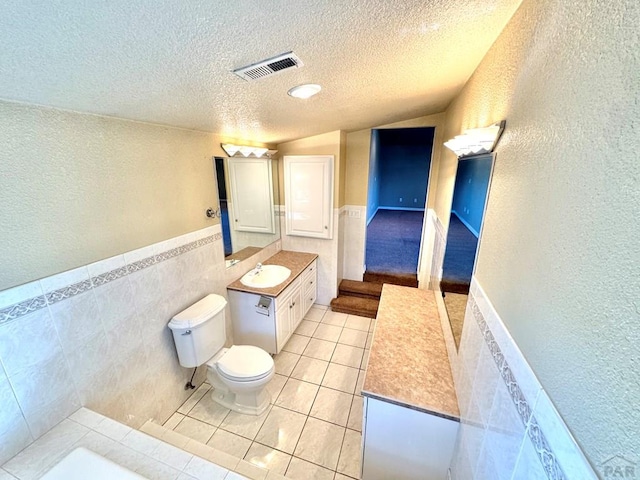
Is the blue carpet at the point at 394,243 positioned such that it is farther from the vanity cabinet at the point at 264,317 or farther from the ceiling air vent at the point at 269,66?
the ceiling air vent at the point at 269,66

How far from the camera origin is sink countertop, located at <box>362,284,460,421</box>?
136 cm

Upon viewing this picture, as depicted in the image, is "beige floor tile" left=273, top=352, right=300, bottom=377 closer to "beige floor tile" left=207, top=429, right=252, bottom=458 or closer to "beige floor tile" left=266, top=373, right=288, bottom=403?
"beige floor tile" left=266, top=373, right=288, bottom=403

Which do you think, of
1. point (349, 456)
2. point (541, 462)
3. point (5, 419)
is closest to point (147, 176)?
point (5, 419)

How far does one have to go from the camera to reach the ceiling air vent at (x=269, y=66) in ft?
3.22

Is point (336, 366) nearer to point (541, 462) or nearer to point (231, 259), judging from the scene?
point (231, 259)

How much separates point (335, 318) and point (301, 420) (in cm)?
137

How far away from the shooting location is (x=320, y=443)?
1.81 metres

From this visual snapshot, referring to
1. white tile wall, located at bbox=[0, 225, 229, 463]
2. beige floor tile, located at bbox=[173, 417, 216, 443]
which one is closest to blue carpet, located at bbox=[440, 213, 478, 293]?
white tile wall, located at bbox=[0, 225, 229, 463]

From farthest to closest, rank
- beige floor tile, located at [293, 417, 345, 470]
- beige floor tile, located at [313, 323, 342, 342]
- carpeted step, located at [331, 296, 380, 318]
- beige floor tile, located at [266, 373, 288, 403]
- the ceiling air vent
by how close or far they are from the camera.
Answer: carpeted step, located at [331, 296, 380, 318] < beige floor tile, located at [313, 323, 342, 342] < beige floor tile, located at [266, 373, 288, 403] < beige floor tile, located at [293, 417, 345, 470] < the ceiling air vent

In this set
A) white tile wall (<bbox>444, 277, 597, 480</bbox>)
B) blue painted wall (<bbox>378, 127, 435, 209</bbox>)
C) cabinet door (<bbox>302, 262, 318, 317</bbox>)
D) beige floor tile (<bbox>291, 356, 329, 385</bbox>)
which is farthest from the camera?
blue painted wall (<bbox>378, 127, 435, 209</bbox>)

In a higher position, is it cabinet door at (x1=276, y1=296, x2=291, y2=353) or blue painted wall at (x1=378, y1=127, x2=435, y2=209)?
blue painted wall at (x1=378, y1=127, x2=435, y2=209)

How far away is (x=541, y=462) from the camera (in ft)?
2.02

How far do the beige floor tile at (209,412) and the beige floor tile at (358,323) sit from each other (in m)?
1.57

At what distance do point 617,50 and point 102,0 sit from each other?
3.46ft
